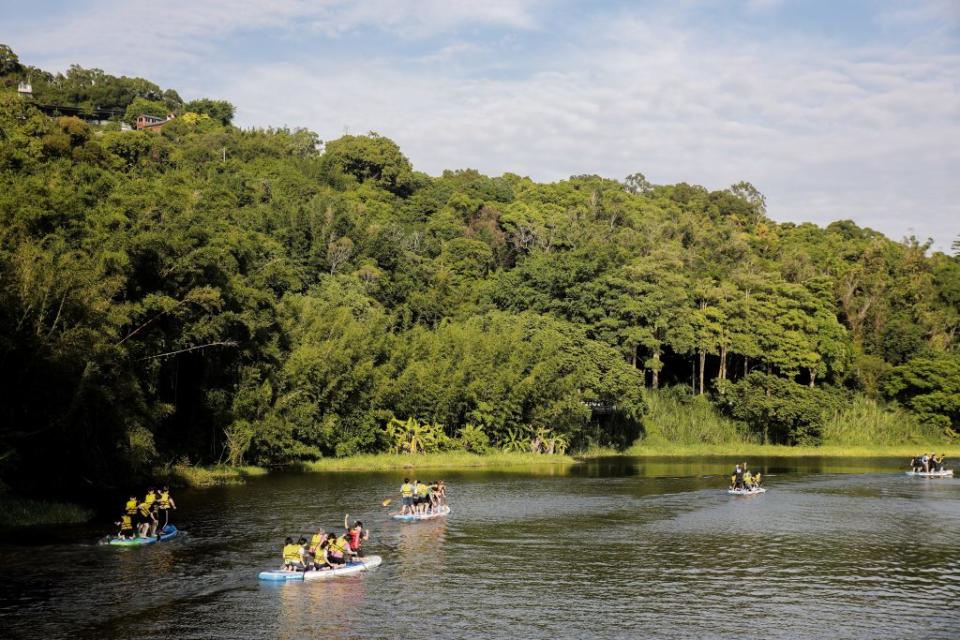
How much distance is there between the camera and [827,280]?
99188mm

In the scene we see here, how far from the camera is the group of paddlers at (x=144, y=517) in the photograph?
34531 mm

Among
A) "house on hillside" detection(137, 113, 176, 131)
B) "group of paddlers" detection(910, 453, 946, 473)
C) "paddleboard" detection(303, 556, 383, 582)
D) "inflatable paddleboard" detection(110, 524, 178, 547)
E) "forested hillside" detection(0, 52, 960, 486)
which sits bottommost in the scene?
"paddleboard" detection(303, 556, 383, 582)

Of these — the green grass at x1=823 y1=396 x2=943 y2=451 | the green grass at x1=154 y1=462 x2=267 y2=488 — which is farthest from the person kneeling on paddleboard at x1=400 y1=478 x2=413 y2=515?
the green grass at x1=823 y1=396 x2=943 y2=451

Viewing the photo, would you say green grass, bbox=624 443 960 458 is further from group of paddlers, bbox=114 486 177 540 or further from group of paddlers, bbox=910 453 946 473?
group of paddlers, bbox=114 486 177 540

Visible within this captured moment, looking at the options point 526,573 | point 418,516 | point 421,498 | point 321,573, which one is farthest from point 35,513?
point 526,573

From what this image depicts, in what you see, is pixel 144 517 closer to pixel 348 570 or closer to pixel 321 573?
pixel 321 573

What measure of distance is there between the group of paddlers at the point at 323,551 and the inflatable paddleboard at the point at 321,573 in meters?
0.22

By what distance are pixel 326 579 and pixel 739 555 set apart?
15.3 m

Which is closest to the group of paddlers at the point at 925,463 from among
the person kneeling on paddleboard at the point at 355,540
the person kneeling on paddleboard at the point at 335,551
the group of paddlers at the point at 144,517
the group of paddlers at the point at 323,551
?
the person kneeling on paddleboard at the point at 355,540

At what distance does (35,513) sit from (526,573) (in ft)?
71.8

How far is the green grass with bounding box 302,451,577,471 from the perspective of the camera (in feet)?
210

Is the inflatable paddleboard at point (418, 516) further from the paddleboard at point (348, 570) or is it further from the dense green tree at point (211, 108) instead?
the dense green tree at point (211, 108)

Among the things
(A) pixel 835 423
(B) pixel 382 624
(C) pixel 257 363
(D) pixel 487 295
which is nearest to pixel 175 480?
(C) pixel 257 363

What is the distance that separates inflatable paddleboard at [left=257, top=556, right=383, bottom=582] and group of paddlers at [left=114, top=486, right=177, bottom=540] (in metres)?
7.80
